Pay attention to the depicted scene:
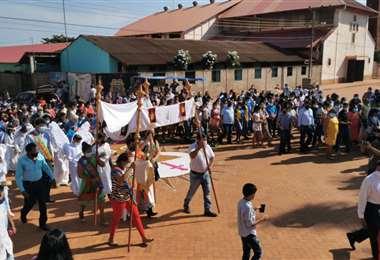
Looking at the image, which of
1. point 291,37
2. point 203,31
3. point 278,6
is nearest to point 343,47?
point 291,37

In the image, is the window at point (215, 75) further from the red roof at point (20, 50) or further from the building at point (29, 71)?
the red roof at point (20, 50)

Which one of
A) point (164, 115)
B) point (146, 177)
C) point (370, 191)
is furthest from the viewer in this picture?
point (164, 115)

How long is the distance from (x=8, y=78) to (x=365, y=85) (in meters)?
32.5

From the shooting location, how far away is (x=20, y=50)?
44.7m

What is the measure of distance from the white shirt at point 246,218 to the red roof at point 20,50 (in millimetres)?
34422

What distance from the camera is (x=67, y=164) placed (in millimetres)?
10977

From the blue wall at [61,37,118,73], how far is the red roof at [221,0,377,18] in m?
23.0

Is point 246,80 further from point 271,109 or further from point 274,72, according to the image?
point 271,109

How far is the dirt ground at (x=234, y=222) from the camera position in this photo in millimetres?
7230

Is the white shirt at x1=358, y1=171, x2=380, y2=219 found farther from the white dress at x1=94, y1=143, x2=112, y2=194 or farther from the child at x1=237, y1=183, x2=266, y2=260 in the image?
the white dress at x1=94, y1=143, x2=112, y2=194

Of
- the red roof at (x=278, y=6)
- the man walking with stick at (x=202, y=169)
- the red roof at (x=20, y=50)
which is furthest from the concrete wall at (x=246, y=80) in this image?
the man walking with stick at (x=202, y=169)

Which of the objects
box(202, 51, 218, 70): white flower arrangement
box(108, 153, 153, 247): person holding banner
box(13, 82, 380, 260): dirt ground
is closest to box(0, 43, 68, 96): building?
box(202, 51, 218, 70): white flower arrangement

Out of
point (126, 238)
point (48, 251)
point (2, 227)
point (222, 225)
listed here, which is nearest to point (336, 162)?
point (222, 225)

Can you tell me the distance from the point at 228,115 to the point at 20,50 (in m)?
35.5
